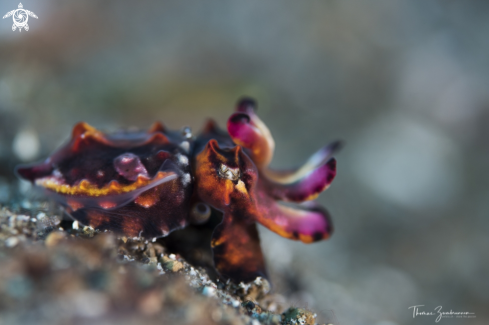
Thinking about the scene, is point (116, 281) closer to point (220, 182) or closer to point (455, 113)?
point (220, 182)

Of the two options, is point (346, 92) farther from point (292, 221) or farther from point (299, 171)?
point (292, 221)

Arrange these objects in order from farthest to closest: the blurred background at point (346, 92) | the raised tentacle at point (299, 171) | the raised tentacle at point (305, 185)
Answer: the blurred background at point (346, 92) → the raised tentacle at point (299, 171) → the raised tentacle at point (305, 185)

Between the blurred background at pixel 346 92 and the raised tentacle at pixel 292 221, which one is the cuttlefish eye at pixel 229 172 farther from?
the blurred background at pixel 346 92
